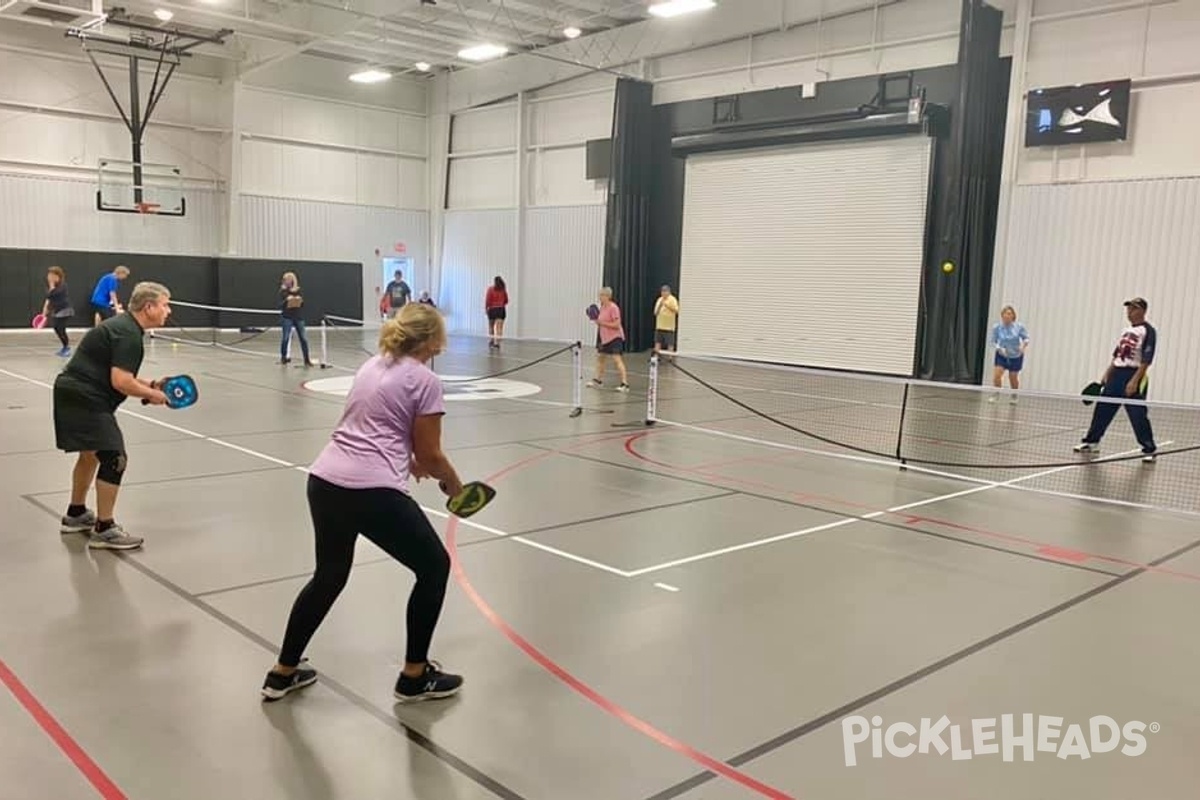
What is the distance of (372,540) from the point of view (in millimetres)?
3955

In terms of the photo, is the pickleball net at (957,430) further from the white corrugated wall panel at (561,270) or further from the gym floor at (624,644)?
the white corrugated wall panel at (561,270)

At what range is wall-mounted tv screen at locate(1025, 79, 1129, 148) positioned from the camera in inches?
687

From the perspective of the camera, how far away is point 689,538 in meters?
7.21

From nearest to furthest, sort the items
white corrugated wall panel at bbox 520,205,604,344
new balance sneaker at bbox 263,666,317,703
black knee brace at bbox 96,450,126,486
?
new balance sneaker at bbox 263,666,317,703, black knee brace at bbox 96,450,126,486, white corrugated wall panel at bbox 520,205,604,344

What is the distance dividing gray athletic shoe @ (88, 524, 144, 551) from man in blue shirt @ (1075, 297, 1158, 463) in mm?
9643

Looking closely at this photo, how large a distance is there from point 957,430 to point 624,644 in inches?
388

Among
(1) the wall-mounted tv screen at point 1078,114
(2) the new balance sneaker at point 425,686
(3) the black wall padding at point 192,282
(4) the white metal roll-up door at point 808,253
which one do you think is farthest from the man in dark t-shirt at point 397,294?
(2) the new balance sneaker at point 425,686

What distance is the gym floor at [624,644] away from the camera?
3703 millimetres

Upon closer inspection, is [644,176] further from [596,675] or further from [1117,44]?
[596,675]

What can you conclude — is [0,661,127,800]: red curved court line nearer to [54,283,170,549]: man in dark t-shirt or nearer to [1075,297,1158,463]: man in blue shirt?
[54,283,170,549]: man in dark t-shirt

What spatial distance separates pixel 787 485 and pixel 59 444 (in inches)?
245

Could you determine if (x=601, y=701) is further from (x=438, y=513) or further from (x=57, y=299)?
(x=57, y=299)

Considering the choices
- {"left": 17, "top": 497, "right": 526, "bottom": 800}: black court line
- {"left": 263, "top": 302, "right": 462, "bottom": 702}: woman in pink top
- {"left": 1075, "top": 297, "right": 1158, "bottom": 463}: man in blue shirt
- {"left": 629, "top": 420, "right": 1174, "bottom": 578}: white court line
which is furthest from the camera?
{"left": 1075, "top": 297, "right": 1158, "bottom": 463}: man in blue shirt


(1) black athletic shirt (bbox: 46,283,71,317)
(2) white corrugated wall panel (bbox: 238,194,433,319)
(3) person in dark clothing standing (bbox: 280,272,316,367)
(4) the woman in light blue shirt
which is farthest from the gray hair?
(2) white corrugated wall panel (bbox: 238,194,433,319)
